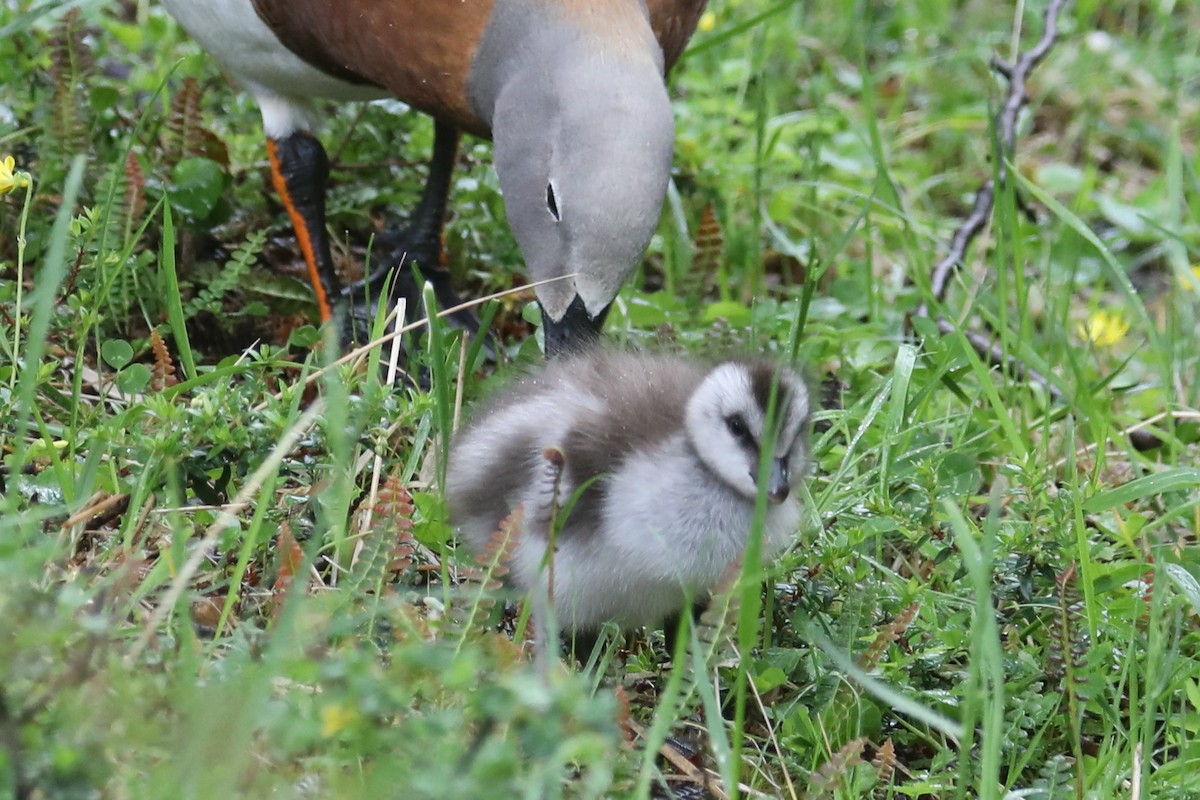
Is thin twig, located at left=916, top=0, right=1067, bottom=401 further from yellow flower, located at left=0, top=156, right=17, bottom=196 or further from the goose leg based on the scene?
yellow flower, located at left=0, top=156, right=17, bottom=196

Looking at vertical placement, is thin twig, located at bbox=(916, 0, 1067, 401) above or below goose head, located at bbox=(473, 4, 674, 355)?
below

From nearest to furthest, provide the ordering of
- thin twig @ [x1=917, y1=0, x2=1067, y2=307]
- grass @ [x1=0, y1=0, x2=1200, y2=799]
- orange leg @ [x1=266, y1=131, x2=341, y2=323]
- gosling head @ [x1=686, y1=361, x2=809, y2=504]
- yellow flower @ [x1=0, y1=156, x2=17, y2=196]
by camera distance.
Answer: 1. grass @ [x1=0, y1=0, x2=1200, y2=799]
2. gosling head @ [x1=686, y1=361, x2=809, y2=504]
3. yellow flower @ [x1=0, y1=156, x2=17, y2=196]
4. orange leg @ [x1=266, y1=131, x2=341, y2=323]
5. thin twig @ [x1=917, y1=0, x2=1067, y2=307]

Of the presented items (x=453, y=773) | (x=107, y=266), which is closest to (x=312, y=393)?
(x=107, y=266)

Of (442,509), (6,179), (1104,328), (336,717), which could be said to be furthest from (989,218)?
(336,717)

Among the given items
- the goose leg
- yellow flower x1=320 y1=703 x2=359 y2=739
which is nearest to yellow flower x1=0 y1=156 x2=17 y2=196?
the goose leg

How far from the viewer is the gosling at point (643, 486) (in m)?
2.43

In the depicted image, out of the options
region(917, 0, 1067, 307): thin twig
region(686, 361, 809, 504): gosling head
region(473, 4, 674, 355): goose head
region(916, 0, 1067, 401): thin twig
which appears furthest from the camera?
region(917, 0, 1067, 307): thin twig

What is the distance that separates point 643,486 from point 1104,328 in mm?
2361

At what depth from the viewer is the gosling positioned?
2426 millimetres

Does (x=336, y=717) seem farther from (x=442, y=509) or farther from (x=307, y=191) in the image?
(x=307, y=191)

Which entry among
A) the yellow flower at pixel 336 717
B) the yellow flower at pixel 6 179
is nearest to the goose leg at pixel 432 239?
the yellow flower at pixel 6 179

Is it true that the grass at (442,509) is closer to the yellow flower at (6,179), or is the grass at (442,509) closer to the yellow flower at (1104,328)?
the yellow flower at (1104,328)

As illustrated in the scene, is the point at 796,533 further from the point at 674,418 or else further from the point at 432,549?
the point at 432,549

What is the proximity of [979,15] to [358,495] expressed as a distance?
4549 mm
